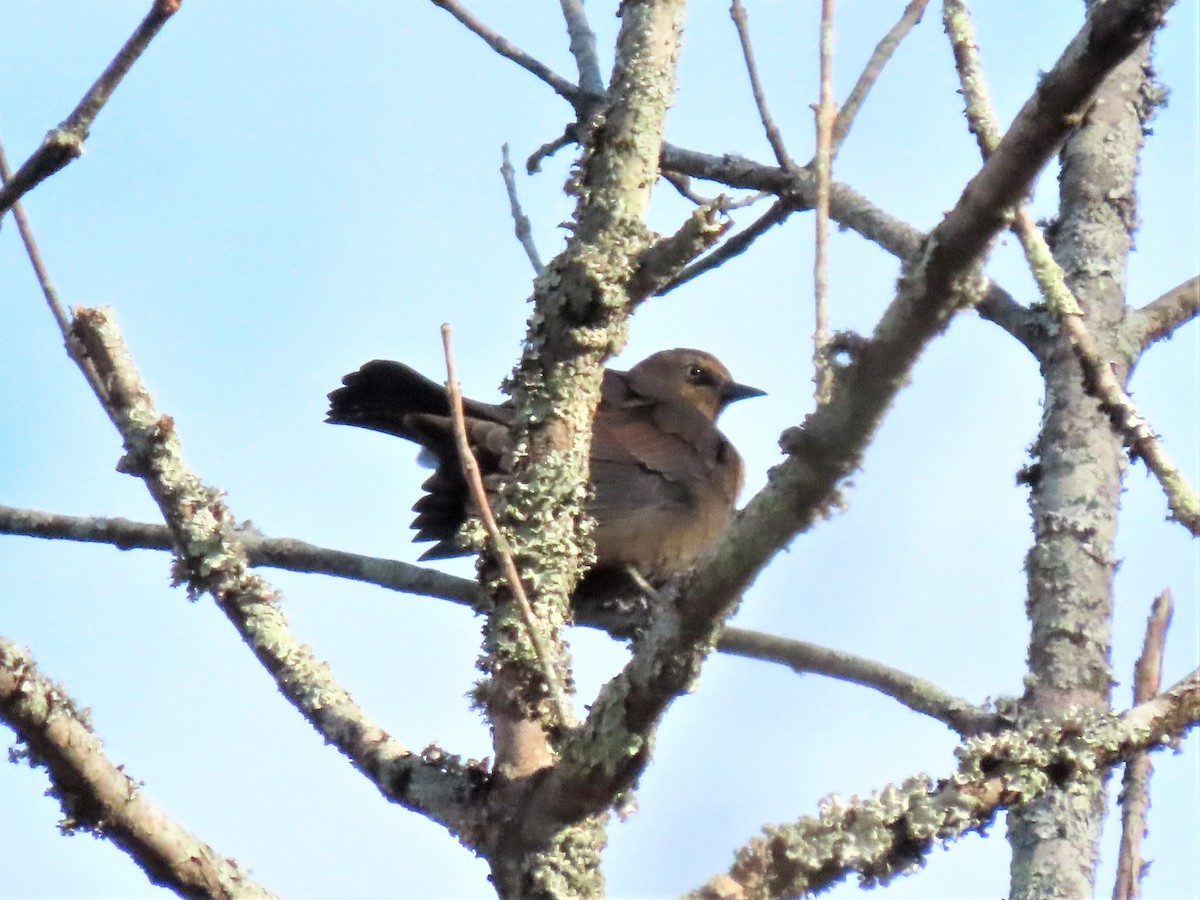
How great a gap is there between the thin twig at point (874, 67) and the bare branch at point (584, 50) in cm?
87

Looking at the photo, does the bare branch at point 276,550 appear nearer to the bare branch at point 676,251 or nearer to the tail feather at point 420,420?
the bare branch at point 676,251

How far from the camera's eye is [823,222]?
1882 millimetres

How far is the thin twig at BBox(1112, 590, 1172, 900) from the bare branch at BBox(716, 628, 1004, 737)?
0.62 meters

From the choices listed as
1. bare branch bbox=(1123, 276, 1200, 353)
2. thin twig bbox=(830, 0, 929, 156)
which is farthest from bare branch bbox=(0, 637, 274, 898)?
bare branch bbox=(1123, 276, 1200, 353)

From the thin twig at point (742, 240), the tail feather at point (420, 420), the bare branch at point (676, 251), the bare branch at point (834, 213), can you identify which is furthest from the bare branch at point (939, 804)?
the tail feather at point (420, 420)

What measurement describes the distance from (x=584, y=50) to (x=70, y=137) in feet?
8.50

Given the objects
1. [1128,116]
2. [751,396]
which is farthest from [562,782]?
[751,396]

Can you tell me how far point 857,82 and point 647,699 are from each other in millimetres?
1718

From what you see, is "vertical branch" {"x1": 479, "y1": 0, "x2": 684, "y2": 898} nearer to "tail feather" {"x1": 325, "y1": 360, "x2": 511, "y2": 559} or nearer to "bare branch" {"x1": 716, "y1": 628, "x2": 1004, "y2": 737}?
"bare branch" {"x1": 716, "y1": 628, "x2": 1004, "y2": 737}

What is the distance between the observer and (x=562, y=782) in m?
2.22

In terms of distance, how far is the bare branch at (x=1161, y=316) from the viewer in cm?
339

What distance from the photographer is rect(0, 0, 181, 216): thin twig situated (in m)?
1.65

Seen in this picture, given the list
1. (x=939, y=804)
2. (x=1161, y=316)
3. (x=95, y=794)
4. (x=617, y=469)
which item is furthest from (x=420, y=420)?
(x=939, y=804)

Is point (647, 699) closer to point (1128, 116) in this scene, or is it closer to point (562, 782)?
point (562, 782)
